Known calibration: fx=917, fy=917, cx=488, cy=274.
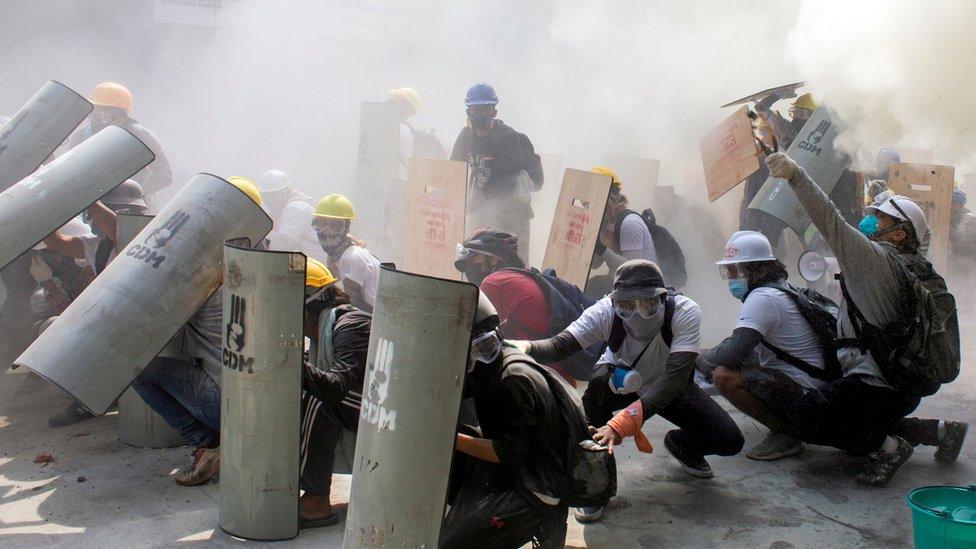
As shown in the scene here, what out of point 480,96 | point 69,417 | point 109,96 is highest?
point 480,96

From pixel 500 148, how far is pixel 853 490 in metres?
4.02

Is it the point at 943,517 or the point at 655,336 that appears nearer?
the point at 943,517

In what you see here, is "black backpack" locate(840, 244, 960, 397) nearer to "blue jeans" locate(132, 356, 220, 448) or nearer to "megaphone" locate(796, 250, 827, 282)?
"megaphone" locate(796, 250, 827, 282)

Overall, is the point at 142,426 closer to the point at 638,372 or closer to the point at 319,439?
the point at 319,439

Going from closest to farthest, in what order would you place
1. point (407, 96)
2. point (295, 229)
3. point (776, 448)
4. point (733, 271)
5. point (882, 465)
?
1. point (882, 465)
2. point (733, 271)
3. point (776, 448)
4. point (295, 229)
5. point (407, 96)

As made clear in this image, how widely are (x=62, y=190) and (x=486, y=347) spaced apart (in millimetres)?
2670

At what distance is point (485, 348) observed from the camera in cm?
307

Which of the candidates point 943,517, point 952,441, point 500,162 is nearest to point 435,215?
point 500,162

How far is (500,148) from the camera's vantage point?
288 inches

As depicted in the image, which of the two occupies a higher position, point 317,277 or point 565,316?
point 317,277

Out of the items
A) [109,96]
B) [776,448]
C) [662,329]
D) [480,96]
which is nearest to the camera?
[662,329]

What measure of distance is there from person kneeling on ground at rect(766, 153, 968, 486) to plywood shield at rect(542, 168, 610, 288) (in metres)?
1.96

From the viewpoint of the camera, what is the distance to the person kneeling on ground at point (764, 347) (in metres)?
4.30

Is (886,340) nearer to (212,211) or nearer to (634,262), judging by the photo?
(634,262)
